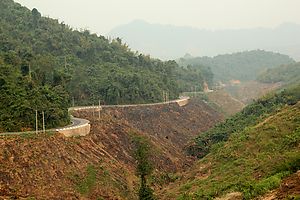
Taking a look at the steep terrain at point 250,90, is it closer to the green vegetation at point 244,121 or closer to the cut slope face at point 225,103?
the cut slope face at point 225,103

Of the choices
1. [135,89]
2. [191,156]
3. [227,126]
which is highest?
[135,89]

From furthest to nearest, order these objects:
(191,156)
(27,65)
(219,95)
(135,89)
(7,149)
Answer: (219,95), (135,89), (191,156), (27,65), (7,149)

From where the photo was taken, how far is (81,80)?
6831 cm

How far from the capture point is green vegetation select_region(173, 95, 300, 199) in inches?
1141

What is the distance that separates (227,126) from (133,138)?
1445 centimetres

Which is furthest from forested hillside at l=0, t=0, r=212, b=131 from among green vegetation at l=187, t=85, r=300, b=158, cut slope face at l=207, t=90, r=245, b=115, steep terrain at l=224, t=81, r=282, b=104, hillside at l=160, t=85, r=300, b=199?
steep terrain at l=224, t=81, r=282, b=104

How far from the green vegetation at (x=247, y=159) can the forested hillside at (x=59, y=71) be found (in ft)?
53.1

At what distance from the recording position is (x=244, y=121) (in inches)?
2234

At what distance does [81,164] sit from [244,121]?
26.6 meters

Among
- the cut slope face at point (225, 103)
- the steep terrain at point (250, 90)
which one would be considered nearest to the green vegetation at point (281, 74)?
the steep terrain at point (250, 90)

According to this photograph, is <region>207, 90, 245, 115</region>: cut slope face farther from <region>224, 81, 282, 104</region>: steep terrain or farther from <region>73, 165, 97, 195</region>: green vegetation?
<region>73, 165, 97, 195</region>: green vegetation

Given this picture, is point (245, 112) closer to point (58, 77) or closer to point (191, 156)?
point (191, 156)

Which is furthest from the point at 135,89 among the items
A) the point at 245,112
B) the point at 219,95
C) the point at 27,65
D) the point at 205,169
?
the point at 219,95

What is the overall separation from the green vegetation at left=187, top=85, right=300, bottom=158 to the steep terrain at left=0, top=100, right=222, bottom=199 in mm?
2396
